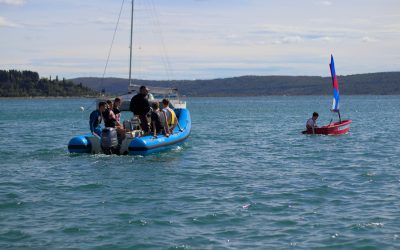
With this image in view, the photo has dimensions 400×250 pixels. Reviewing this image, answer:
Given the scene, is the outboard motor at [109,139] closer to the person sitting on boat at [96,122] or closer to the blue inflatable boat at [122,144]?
the blue inflatable boat at [122,144]

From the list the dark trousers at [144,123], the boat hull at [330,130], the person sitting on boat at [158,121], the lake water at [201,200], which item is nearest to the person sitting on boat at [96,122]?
the lake water at [201,200]

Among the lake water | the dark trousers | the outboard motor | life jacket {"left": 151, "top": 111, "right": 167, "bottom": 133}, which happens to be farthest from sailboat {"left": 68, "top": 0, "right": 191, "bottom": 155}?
life jacket {"left": 151, "top": 111, "right": 167, "bottom": 133}

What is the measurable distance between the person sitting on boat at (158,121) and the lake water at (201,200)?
78cm

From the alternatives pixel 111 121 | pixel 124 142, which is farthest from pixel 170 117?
pixel 111 121

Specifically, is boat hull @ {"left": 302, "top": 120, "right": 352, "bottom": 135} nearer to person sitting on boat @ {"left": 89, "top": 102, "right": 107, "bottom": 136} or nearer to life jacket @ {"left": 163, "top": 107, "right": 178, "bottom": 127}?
life jacket @ {"left": 163, "top": 107, "right": 178, "bottom": 127}

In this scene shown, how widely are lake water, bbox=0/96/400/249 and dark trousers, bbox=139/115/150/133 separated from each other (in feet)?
3.70

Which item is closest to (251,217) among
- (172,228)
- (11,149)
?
(172,228)

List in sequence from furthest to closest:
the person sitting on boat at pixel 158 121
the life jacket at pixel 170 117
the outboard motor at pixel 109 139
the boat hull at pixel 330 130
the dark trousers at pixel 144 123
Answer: the boat hull at pixel 330 130 < the life jacket at pixel 170 117 < the dark trousers at pixel 144 123 < the person sitting on boat at pixel 158 121 < the outboard motor at pixel 109 139

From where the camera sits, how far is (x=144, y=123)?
20.8 meters

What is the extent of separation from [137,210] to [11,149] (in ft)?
42.3

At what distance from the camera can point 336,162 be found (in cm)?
1931

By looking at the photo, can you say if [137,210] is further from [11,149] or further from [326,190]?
[11,149]

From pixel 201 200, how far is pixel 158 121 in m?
7.96

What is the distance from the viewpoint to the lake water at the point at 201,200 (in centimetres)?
1025
